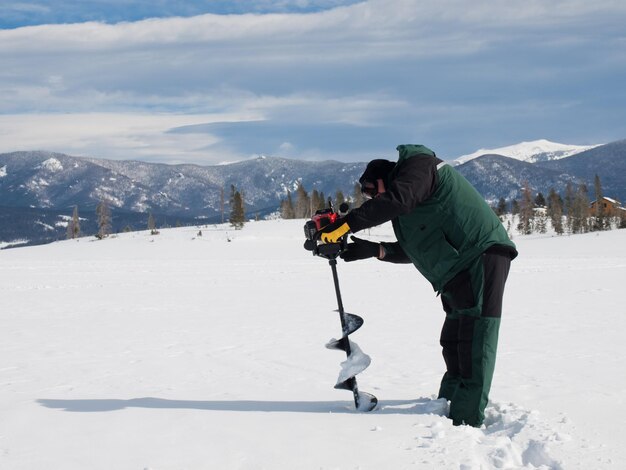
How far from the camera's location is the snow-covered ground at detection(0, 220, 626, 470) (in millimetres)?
3746

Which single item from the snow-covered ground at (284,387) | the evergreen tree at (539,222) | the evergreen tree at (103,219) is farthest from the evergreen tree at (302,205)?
the snow-covered ground at (284,387)

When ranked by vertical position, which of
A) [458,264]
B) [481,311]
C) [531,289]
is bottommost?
[531,289]

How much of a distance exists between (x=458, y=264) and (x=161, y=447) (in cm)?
229

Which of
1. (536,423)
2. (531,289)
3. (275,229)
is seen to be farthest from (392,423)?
(275,229)

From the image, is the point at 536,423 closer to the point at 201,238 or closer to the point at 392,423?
the point at 392,423

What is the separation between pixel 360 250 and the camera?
5145 mm

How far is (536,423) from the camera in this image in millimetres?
4203

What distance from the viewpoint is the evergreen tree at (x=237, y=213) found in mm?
78188

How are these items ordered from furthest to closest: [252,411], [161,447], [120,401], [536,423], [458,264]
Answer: [120,401]
[252,411]
[458,264]
[536,423]
[161,447]

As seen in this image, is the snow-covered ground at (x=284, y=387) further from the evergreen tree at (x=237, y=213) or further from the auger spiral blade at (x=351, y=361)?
the evergreen tree at (x=237, y=213)

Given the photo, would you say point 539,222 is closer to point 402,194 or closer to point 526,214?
point 526,214

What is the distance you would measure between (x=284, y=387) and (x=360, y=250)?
67.8 inches

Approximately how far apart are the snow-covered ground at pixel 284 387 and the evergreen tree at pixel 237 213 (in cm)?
6229

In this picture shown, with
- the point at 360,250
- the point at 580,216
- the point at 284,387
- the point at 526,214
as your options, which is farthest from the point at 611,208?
the point at 360,250
